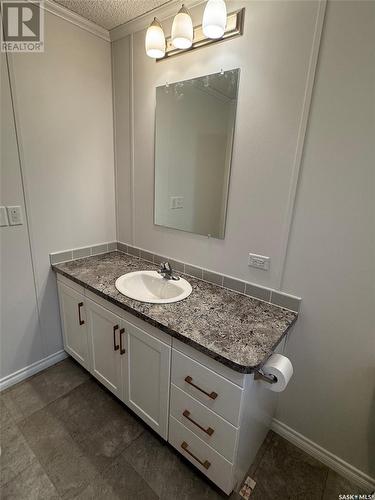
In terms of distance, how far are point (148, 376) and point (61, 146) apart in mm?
1527

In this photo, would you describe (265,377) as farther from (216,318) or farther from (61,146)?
(61,146)

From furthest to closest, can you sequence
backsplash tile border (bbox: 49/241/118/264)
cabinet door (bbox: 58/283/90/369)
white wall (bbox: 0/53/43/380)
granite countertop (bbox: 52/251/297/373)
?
1. backsplash tile border (bbox: 49/241/118/264)
2. cabinet door (bbox: 58/283/90/369)
3. white wall (bbox: 0/53/43/380)
4. granite countertop (bbox: 52/251/297/373)

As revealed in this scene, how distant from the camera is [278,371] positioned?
3.24ft

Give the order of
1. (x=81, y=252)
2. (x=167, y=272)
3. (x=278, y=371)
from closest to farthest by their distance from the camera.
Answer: (x=278, y=371)
(x=167, y=272)
(x=81, y=252)

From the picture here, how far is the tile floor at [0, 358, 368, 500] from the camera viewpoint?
1.19 metres

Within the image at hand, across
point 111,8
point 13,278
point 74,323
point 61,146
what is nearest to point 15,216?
point 13,278

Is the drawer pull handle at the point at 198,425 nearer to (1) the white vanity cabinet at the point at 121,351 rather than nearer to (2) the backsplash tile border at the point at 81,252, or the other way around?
(1) the white vanity cabinet at the point at 121,351

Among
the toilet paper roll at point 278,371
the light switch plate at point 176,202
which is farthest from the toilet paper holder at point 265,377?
the light switch plate at point 176,202

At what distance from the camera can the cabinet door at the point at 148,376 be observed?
1.21m

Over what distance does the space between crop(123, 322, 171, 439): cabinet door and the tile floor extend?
17 cm

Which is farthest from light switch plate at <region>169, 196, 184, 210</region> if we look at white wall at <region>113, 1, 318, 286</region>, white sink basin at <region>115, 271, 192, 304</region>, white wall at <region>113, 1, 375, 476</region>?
white sink basin at <region>115, 271, 192, 304</region>

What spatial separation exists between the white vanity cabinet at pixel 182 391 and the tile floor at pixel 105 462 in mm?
136
